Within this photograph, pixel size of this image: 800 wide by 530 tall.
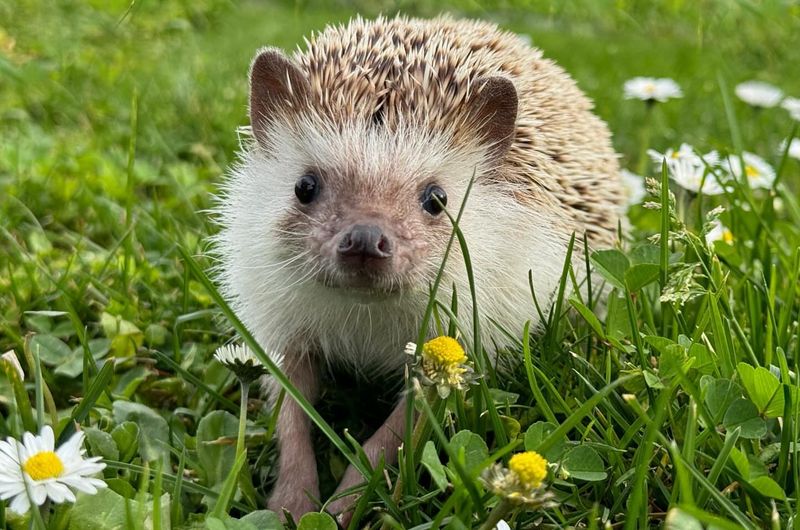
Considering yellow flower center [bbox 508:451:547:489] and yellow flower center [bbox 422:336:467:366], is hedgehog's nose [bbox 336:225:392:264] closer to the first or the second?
yellow flower center [bbox 422:336:467:366]

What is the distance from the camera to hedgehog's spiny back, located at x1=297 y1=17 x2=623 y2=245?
8.05 ft

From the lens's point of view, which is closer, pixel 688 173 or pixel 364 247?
pixel 364 247

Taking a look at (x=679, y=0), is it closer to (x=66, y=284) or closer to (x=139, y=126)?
(x=139, y=126)

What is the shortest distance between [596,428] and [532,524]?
36cm

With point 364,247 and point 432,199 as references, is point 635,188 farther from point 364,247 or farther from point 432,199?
point 364,247

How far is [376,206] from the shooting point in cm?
222

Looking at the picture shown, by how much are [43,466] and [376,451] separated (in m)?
0.83

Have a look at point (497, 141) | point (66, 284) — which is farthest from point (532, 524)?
point (66, 284)

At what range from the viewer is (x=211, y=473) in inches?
83.7

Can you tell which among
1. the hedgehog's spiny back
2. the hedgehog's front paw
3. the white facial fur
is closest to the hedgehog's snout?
the white facial fur

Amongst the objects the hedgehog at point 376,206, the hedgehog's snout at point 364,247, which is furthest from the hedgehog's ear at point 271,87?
the hedgehog's snout at point 364,247

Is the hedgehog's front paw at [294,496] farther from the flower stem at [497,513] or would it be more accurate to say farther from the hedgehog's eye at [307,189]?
the hedgehog's eye at [307,189]

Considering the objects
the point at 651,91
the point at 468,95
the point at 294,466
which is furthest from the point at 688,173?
the point at 294,466

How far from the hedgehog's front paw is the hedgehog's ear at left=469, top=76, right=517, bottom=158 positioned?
1.06 meters
